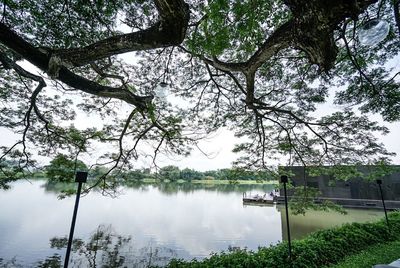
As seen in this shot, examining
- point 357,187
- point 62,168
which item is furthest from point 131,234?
point 357,187

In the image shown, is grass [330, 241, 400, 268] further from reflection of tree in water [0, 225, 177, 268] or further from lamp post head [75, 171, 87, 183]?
lamp post head [75, 171, 87, 183]

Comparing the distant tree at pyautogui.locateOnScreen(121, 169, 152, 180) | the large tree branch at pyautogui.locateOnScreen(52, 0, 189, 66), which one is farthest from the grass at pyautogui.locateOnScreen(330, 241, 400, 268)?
the large tree branch at pyautogui.locateOnScreen(52, 0, 189, 66)

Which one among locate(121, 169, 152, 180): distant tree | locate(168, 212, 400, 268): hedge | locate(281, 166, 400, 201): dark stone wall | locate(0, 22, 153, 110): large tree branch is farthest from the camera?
locate(281, 166, 400, 201): dark stone wall

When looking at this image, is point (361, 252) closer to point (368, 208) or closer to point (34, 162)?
point (34, 162)

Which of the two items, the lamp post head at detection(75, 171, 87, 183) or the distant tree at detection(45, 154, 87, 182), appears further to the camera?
the distant tree at detection(45, 154, 87, 182)

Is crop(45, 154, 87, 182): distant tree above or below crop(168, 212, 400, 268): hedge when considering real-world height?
above

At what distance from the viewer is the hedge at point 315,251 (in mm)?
4438

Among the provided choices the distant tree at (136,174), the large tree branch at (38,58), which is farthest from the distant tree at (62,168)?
the large tree branch at (38,58)

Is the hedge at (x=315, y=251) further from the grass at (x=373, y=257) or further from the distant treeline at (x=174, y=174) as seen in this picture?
the distant treeline at (x=174, y=174)

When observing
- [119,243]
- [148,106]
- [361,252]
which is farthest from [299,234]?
[148,106]

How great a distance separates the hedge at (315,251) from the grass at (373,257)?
0.69 feet

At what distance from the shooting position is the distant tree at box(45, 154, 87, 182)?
4148mm

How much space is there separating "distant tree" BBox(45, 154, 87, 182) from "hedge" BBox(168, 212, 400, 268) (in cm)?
263

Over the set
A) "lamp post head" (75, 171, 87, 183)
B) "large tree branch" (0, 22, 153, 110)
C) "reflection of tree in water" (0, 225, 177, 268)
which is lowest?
"reflection of tree in water" (0, 225, 177, 268)
